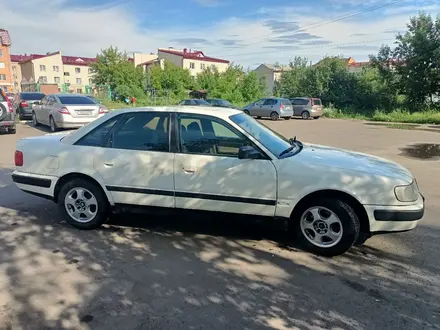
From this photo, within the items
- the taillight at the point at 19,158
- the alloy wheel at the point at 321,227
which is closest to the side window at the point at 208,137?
the alloy wheel at the point at 321,227

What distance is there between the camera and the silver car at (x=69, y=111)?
13484mm

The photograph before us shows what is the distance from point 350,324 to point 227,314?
938 mm

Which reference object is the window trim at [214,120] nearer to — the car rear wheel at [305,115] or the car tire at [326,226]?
the car tire at [326,226]

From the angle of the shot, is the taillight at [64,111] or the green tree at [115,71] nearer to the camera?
the taillight at [64,111]

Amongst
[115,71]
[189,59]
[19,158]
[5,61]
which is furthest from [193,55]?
[19,158]

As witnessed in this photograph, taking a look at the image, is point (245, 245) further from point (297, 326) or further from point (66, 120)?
point (66, 120)

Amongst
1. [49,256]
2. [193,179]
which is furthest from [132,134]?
[49,256]

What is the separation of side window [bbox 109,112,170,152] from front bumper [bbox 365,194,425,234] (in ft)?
7.68

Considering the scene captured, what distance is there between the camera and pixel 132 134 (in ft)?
14.9

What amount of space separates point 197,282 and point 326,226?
150cm

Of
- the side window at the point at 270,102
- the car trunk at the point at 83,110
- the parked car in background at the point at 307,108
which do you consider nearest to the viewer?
the car trunk at the point at 83,110

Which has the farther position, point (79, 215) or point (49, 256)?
point (79, 215)

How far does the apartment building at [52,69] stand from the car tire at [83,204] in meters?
78.4

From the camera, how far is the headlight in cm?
385
